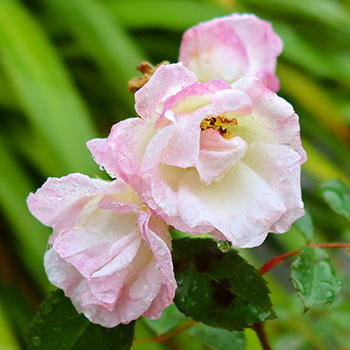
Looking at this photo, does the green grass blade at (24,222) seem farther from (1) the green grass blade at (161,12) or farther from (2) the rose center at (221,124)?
(2) the rose center at (221,124)

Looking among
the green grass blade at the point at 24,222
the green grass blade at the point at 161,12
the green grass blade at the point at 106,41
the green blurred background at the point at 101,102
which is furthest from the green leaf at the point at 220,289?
the green grass blade at the point at 161,12

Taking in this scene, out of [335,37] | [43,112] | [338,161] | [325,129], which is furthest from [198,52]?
[335,37]

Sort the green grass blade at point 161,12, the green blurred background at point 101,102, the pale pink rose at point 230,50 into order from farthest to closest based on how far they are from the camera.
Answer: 1. the green grass blade at point 161,12
2. the green blurred background at point 101,102
3. the pale pink rose at point 230,50

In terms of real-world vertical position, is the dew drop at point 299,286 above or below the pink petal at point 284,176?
below

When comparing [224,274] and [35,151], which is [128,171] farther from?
[35,151]

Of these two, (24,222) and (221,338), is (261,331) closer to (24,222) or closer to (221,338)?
(221,338)

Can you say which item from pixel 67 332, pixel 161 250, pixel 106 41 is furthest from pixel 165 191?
pixel 106 41
